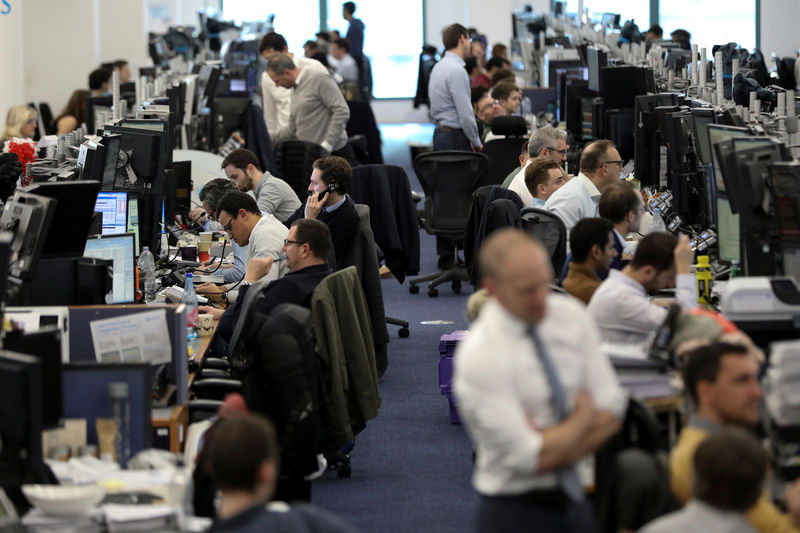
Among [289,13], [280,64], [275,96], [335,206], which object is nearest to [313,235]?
[335,206]

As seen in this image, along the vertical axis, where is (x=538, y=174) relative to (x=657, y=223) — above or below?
above

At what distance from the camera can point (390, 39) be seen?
22.2 meters

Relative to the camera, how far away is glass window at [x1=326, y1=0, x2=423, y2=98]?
22.1 metres

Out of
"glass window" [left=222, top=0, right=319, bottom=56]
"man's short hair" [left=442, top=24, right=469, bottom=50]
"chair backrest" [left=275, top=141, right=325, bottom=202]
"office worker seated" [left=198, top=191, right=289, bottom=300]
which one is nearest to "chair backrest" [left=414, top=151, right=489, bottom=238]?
"chair backrest" [left=275, top=141, right=325, bottom=202]

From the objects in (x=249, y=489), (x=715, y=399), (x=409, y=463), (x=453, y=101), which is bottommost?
(x=409, y=463)

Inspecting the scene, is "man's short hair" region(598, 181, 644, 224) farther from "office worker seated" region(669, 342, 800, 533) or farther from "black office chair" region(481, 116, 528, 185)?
"black office chair" region(481, 116, 528, 185)

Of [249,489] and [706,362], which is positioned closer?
[249,489]

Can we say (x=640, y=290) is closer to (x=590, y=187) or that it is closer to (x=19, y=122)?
(x=590, y=187)

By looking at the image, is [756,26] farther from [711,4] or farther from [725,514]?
[725,514]

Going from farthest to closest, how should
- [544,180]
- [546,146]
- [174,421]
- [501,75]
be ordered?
[501,75] → [546,146] → [544,180] → [174,421]

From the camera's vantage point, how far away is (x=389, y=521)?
16.1ft

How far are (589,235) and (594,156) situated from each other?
1594mm

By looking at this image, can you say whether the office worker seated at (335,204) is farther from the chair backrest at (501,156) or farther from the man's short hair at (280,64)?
the man's short hair at (280,64)

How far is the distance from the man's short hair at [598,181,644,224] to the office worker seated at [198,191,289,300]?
167 centimetres
